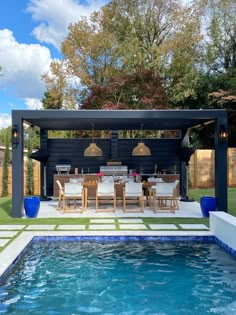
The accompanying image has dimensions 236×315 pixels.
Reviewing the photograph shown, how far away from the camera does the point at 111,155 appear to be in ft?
47.0

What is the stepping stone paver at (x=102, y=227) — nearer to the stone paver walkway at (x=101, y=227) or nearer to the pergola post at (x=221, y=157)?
the stone paver walkway at (x=101, y=227)

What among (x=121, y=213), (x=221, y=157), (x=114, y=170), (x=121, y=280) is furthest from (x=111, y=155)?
(x=121, y=280)

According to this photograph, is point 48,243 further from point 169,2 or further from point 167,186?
point 169,2

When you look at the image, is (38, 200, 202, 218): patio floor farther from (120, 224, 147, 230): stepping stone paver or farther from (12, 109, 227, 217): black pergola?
(120, 224, 147, 230): stepping stone paver

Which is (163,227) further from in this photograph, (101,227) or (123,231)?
(101,227)

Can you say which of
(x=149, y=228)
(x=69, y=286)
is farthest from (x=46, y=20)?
(x=69, y=286)

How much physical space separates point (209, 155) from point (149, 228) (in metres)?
10.2

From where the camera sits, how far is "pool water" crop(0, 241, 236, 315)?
13.3ft

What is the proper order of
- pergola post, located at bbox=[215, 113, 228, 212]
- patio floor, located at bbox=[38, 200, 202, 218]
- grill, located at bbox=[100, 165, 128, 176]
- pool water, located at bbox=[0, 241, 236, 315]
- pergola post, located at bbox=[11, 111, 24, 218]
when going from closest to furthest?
pool water, located at bbox=[0, 241, 236, 315]
pergola post, located at bbox=[11, 111, 24, 218]
pergola post, located at bbox=[215, 113, 228, 212]
patio floor, located at bbox=[38, 200, 202, 218]
grill, located at bbox=[100, 165, 128, 176]

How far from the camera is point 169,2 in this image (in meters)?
19.6

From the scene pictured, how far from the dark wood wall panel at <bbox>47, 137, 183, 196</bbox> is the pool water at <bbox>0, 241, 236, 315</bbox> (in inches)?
303

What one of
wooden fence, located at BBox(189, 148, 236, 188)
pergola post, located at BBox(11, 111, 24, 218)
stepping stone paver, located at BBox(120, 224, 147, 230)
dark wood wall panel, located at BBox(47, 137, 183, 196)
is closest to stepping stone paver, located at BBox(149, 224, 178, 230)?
stepping stone paver, located at BBox(120, 224, 147, 230)

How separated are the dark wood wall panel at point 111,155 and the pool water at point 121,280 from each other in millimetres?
7702

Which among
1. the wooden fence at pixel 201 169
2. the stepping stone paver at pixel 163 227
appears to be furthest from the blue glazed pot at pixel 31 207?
the wooden fence at pixel 201 169
